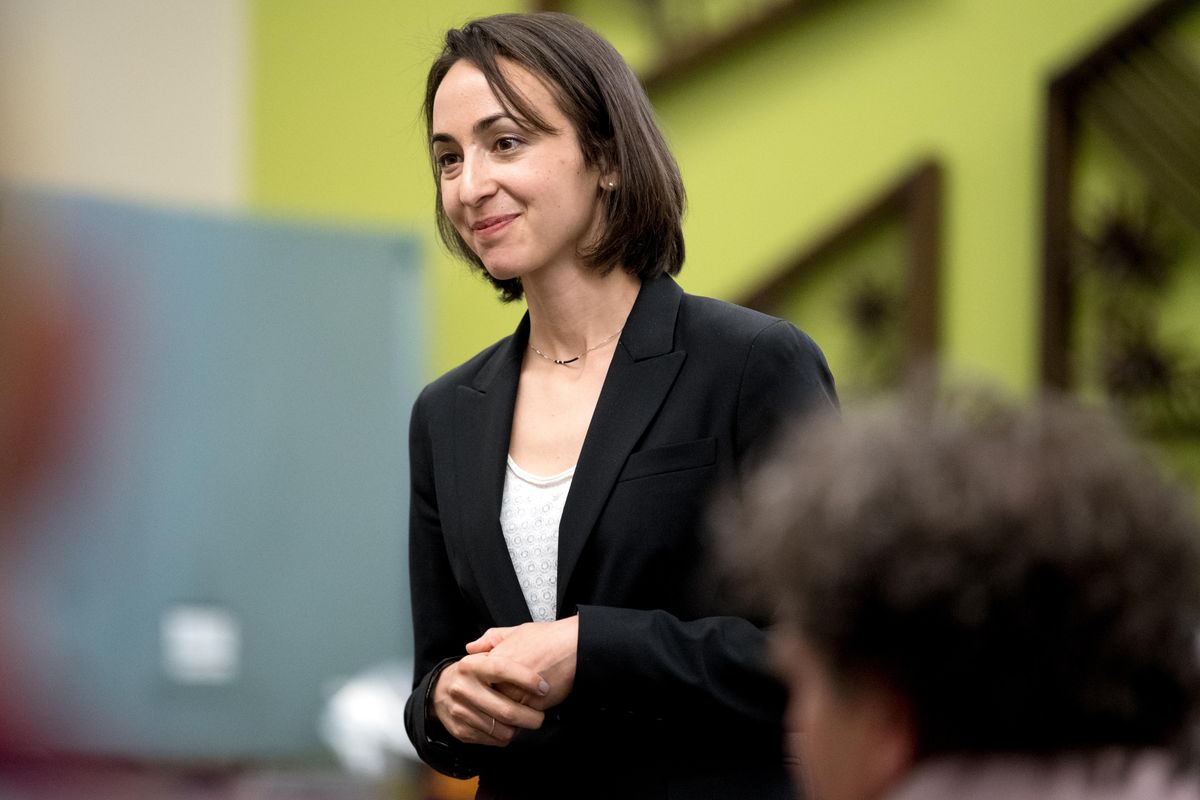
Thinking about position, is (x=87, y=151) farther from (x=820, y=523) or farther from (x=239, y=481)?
(x=820, y=523)

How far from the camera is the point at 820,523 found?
775 millimetres

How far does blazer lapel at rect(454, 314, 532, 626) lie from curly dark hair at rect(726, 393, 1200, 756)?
22.6 inches

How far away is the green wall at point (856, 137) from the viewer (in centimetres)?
261

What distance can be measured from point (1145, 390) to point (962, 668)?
5.88 ft

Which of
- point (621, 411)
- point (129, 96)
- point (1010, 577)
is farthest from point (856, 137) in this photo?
point (1010, 577)

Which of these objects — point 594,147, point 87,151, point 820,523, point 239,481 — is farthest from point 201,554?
point 820,523

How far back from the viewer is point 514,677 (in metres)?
1.22

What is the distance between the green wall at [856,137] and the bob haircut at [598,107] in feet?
2.79

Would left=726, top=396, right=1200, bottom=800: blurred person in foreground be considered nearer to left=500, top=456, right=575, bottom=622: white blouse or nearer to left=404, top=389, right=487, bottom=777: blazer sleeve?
left=500, top=456, right=575, bottom=622: white blouse

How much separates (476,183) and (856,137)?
1.63 meters

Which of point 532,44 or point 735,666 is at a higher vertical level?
point 532,44

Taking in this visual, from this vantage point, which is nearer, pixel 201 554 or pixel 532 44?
pixel 532 44

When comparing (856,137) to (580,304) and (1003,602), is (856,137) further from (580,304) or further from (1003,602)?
(1003,602)

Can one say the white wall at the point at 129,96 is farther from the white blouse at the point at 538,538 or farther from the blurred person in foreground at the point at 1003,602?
the blurred person in foreground at the point at 1003,602
